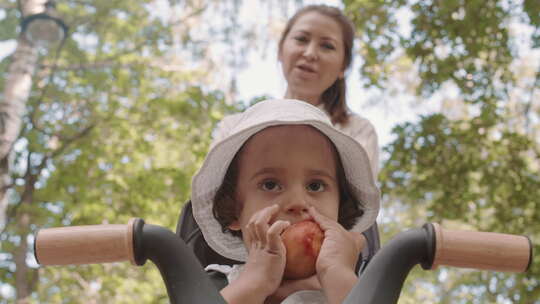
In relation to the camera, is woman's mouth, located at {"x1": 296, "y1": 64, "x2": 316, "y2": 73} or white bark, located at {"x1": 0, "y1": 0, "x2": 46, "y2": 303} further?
white bark, located at {"x1": 0, "y1": 0, "x2": 46, "y2": 303}

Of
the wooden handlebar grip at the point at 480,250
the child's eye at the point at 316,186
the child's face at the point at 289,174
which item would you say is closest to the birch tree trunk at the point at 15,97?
the child's face at the point at 289,174

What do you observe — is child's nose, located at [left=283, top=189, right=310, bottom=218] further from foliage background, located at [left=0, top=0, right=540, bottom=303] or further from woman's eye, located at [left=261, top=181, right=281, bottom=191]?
foliage background, located at [left=0, top=0, right=540, bottom=303]

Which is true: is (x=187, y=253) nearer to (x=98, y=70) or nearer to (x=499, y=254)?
(x=499, y=254)

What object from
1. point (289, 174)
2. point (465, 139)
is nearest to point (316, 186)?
point (289, 174)

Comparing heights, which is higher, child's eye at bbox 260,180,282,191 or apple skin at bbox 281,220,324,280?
child's eye at bbox 260,180,282,191

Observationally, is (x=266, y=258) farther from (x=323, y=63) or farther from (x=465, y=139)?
(x=465, y=139)

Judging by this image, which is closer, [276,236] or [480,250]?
[480,250]

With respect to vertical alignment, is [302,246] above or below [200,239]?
above

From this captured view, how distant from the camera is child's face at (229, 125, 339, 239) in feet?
4.73

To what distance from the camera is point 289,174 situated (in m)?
1.47

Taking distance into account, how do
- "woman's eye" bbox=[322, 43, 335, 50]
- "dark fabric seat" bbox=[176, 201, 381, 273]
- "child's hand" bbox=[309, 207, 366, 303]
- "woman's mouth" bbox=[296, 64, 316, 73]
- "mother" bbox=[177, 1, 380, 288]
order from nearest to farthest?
"child's hand" bbox=[309, 207, 366, 303], "dark fabric seat" bbox=[176, 201, 381, 273], "mother" bbox=[177, 1, 380, 288], "woman's mouth" bbox=[296, 64, 316, 73], "woman's eye" bbox=[322, 43, 335, 50]

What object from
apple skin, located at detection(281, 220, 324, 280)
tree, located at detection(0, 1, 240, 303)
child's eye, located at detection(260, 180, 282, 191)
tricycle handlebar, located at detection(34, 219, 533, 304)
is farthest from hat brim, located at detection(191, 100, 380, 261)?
tree, located at detection(0, 1, 240, 303)

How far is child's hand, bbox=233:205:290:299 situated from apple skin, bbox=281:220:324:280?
0.8 inches

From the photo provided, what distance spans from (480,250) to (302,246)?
0.42 meters
